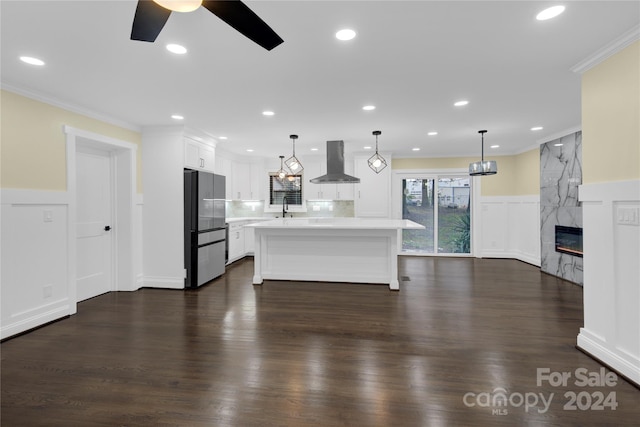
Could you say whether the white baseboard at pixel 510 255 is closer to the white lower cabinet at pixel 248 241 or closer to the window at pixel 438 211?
the window at pixel 438 211

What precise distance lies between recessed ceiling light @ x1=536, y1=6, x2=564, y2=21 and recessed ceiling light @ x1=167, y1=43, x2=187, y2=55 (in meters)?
2.44

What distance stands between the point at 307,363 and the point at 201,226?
2995mm

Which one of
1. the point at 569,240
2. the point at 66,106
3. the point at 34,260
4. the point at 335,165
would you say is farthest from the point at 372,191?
the point at 34,260

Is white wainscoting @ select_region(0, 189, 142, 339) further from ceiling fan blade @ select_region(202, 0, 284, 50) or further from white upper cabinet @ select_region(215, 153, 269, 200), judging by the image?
white upper cabinet @ select_region(215, 153, 269, 200)

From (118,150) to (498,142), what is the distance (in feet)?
21.4

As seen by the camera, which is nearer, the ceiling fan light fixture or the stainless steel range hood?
the ceiling fan light fixture

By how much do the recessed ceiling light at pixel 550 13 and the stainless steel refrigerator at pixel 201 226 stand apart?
4204mm

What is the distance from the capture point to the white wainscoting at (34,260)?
9.40ft

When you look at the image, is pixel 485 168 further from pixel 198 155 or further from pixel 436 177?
pixel 198 155

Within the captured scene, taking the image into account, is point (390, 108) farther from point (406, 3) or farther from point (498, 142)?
point (498, 142)

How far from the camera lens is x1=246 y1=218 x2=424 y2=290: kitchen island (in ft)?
15.0

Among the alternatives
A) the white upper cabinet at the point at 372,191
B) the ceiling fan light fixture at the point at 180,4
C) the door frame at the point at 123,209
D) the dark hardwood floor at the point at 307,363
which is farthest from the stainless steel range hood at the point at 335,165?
the ceiling fan light fixture at the point at 180,4

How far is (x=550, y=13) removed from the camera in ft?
6.15

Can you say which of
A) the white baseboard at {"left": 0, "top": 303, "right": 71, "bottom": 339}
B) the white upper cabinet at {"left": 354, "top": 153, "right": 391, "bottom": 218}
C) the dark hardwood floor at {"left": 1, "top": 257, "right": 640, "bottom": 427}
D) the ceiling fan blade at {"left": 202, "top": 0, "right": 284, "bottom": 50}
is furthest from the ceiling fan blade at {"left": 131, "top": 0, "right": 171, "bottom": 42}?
the white upper cabinet at {"left": 354, "top": 153, "right": 391, "bottom": 218}
